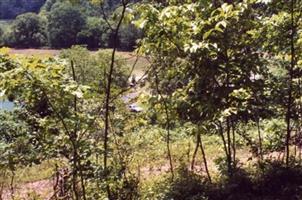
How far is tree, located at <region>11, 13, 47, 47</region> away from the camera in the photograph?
348ft

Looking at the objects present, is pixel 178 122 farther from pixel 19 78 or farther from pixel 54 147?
pixel 19 78

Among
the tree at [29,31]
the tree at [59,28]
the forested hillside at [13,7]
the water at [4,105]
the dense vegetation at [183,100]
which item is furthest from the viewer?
the forested hillside at [13,7]

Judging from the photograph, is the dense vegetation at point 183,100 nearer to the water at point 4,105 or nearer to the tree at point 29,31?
the water at point 4,105

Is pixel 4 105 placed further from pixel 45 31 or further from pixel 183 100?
pixel 45 31

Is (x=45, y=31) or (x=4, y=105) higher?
(x=45, y=31)

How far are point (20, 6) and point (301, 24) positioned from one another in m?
191

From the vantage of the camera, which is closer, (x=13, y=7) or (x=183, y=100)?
(x=183, y=100)

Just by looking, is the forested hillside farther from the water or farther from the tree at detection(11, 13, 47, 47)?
the water

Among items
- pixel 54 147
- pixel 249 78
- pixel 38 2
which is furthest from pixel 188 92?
pixel 38 2

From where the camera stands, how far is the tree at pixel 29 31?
348 ft

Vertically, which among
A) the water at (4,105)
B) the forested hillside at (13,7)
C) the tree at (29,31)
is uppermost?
the forested hillside at (13,7)

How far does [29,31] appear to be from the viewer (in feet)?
373

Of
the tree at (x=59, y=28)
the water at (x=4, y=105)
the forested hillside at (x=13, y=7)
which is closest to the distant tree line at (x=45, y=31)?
the tree at (x=59, y=28)

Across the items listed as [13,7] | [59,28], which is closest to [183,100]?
[59,28]
